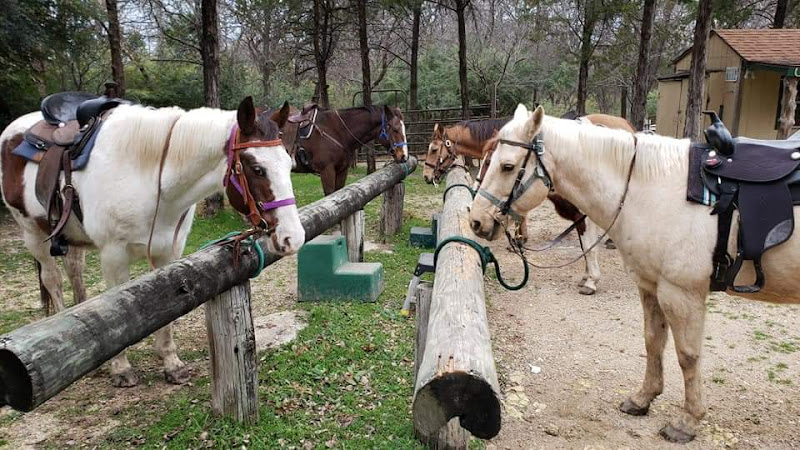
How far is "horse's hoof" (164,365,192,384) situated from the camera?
3.31 metres

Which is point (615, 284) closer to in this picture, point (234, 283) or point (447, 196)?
point (447, 196)

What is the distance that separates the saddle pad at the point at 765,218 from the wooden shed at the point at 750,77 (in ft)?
47.3

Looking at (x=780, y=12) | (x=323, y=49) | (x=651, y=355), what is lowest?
(x=651, y=355)

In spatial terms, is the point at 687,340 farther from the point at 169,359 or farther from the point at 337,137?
the point at 337,137

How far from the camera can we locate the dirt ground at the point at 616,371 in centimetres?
298

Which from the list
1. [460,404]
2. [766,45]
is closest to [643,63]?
[766,45]

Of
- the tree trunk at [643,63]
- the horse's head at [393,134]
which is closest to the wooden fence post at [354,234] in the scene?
the horse's head at [393,134]

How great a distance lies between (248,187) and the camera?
251cm

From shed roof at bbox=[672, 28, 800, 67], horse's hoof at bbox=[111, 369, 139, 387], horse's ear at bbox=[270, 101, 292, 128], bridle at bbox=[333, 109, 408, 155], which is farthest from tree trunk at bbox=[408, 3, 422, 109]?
horse's hoof at bbox=[111, 369, 139, 387]

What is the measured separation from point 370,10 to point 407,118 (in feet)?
13.1

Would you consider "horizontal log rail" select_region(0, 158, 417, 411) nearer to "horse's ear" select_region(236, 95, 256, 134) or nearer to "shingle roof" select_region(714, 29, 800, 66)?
"horse's ear" select_region(236, 95, 256, 134)

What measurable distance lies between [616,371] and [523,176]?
2.00 metres

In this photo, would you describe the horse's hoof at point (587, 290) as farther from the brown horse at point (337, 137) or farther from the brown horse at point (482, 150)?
the brown horse at point (337, 137)

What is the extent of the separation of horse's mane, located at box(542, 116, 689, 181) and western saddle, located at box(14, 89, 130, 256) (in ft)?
9.54
